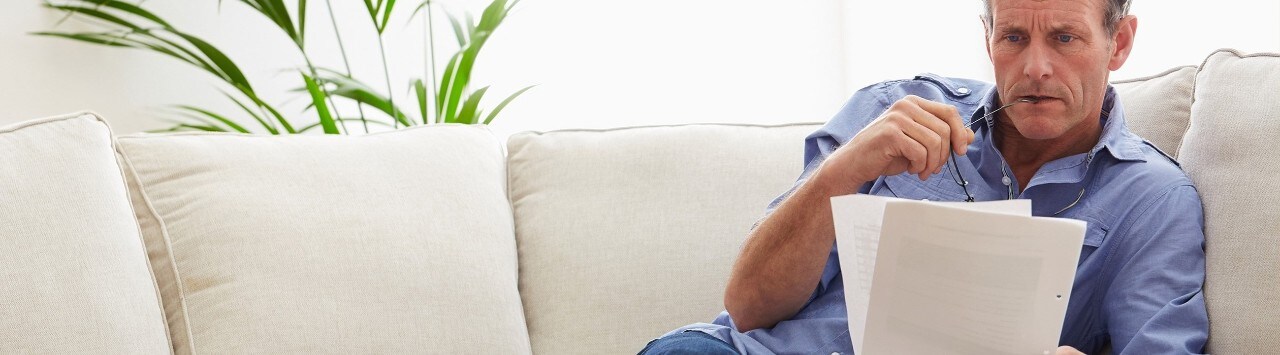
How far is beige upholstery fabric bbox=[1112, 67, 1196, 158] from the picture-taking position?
4.88 feet

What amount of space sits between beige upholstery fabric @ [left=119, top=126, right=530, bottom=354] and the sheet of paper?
0.61 metres

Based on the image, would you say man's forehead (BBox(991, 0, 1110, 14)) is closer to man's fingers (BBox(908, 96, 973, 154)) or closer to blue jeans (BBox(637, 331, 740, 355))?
man's fingers (BBox(908, 96, 973, 154))

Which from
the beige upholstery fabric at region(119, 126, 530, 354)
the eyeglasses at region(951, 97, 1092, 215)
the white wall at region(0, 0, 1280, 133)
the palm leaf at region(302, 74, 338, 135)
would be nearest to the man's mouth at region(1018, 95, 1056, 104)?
the eyeglasses at region(951, 97, 1092, 215)

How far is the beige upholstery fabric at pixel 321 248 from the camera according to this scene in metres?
1.53

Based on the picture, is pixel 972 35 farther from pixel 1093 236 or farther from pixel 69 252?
pixel 69 252

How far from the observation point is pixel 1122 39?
1.43m

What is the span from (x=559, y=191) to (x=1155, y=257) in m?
0.88

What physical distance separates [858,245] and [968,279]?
6.8 inches

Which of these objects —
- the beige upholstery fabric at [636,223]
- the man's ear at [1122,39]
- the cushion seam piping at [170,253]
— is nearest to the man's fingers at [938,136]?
the man's ear at [1122,39]

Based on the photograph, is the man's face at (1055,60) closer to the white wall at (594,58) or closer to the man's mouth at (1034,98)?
the man's mouth at (1034,98)

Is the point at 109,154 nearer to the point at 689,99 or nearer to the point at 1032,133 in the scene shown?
the point at 1032,133

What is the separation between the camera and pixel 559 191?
1793 mm

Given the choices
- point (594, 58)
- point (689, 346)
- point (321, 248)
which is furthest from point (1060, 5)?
point (594, 58)

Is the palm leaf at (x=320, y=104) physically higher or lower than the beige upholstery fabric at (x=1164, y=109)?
lower
